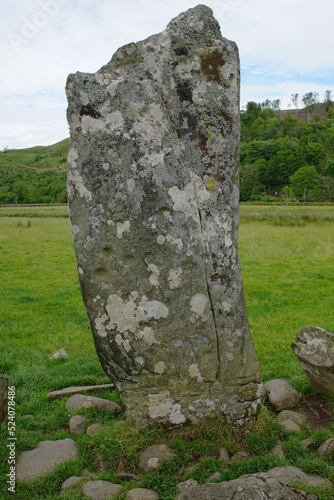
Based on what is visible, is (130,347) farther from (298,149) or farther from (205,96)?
(298,149)

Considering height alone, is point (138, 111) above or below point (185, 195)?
above

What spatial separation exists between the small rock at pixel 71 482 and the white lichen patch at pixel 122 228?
281cm

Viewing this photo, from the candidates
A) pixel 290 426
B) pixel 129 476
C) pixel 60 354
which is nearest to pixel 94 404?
pixel 129 476

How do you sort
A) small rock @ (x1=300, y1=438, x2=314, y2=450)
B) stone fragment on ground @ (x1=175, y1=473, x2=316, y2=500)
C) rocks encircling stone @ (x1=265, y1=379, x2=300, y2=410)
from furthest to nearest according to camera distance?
rocks encircling stone @ (x1=265, y1=379, x2=300, y2=410), small rock @ (x1=300, y1=438, x2=314, y2=450), stone fragment on ground @ (x1=175, y1=473, x2=316, y2=500)

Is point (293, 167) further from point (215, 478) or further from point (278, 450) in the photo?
point (215, 478)

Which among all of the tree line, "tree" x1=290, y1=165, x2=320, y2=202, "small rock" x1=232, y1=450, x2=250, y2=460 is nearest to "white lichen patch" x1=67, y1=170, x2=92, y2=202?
"small rock" x1=232, y1=450, x2=250, y2=460

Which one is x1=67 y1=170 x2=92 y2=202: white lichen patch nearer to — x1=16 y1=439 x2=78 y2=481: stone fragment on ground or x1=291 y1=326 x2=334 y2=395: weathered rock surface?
x1=16 y1=439 x2=78 y2=481: stone fragment on ground

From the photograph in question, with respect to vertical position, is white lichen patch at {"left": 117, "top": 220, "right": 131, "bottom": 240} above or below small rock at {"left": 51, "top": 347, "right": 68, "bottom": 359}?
above

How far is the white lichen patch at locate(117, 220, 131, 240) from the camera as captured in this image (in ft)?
19.0

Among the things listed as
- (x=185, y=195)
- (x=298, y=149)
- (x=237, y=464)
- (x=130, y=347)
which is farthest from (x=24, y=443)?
(x=298, y=149)

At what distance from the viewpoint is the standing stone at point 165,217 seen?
5.75 meters

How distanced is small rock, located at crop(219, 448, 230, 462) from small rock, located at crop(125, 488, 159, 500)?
986 millimetres

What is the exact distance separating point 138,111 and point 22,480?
4.56 meters

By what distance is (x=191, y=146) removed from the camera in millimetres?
5879
